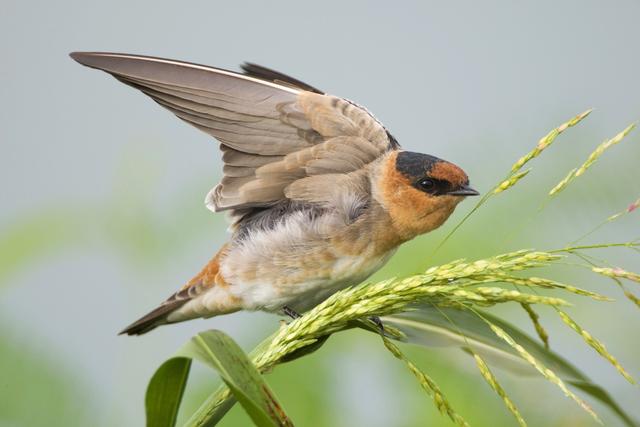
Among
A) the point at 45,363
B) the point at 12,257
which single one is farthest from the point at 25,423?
the point at 12,257

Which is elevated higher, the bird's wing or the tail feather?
the bird's wing

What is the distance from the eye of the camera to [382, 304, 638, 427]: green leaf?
231 centimetres

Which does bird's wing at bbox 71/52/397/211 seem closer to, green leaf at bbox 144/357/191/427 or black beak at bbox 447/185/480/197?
black beak at bbox 447/185/480/197

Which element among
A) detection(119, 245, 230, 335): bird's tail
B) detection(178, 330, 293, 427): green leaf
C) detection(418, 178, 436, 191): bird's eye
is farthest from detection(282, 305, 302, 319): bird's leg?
detection(178, 330, 293, 427): green leaf

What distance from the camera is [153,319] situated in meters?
2.80

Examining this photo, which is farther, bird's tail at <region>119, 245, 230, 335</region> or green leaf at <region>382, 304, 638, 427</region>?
bird's tail at <region>119, 245, 230, 335</region>

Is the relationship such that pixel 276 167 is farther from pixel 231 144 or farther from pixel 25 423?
pixel 25 423

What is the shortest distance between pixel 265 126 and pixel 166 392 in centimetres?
113

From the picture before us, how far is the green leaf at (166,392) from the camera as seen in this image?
5.16 feet

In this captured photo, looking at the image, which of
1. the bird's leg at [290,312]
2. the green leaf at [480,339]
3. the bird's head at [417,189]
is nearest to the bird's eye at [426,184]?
the bird's head at [417,189]

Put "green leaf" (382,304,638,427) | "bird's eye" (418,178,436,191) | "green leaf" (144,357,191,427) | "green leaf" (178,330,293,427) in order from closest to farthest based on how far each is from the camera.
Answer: "green leaf" (178,330,293,427), "green leaf" (144,357,191,427), "green leaf" (382,304,638,427), "bird's eye" (418,178,436,191)

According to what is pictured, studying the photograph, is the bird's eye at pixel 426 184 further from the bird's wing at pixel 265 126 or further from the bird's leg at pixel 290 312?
the bird's leg at pixel 290 312

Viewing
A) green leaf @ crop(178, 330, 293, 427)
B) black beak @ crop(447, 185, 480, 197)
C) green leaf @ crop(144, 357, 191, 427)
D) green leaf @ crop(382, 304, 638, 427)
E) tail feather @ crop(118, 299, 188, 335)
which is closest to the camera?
green leaf @ crop(178, 330, 293, 427)

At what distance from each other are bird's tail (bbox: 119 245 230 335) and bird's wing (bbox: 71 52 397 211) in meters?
0.26
